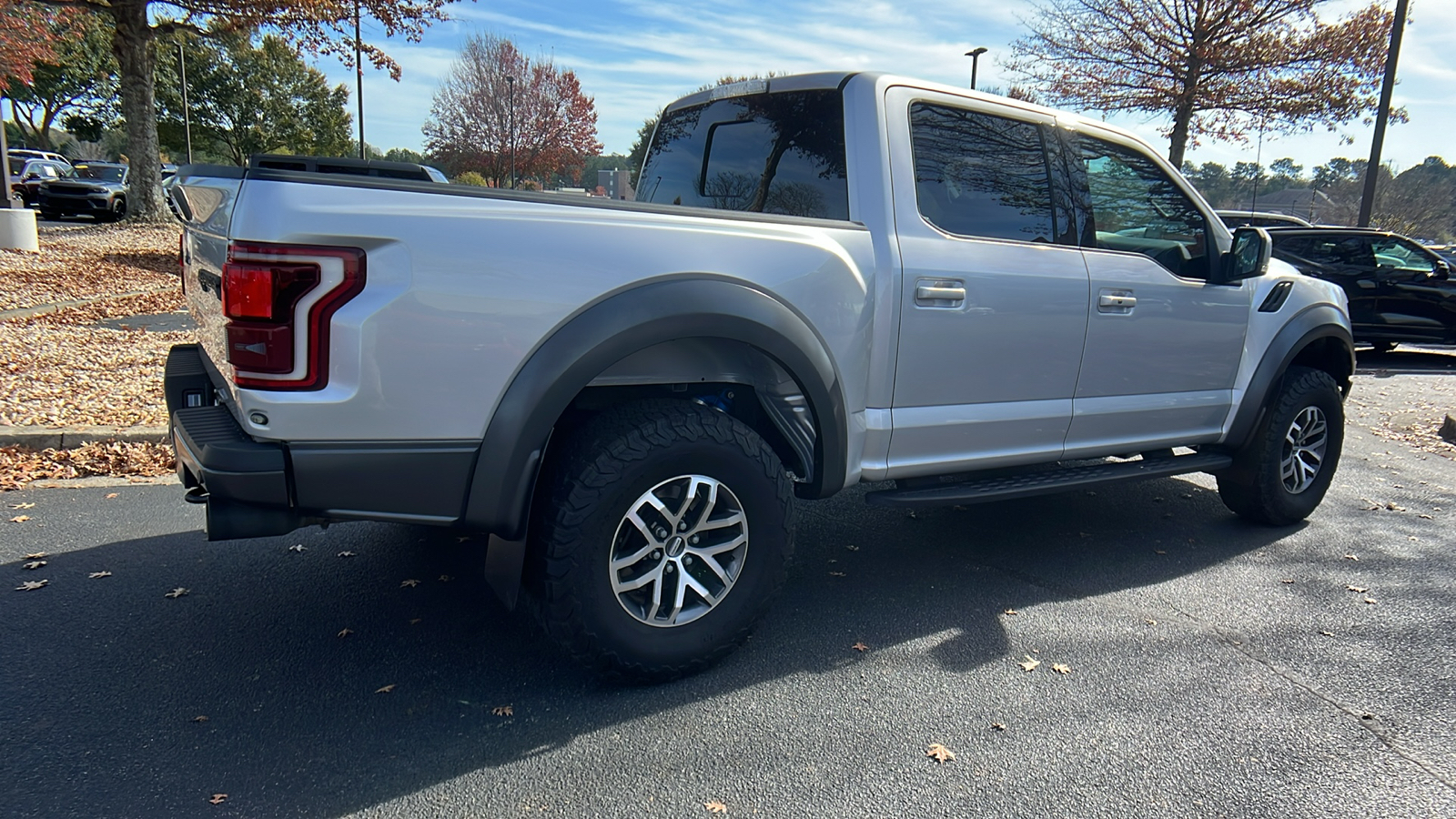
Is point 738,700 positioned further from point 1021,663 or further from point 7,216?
point 7,216

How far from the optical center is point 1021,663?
10.9 ft

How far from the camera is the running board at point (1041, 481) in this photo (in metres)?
3.50

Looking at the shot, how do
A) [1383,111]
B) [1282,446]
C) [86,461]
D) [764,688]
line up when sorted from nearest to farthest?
[764,688] → [1282,446] → [86,461] → [1383,111]

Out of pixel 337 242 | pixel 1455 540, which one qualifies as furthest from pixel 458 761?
pixel 1455 540

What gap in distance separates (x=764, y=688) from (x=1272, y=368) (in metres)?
3.29

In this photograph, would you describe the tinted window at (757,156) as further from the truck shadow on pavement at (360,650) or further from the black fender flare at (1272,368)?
the black fender flare at (1272,368)

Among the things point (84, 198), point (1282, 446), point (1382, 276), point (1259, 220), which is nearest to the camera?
point (1282, 446)

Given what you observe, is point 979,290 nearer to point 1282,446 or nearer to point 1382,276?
point 1282,446

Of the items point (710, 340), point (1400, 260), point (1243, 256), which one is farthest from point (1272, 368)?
point (1400, 260)

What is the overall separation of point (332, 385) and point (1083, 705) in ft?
8.29

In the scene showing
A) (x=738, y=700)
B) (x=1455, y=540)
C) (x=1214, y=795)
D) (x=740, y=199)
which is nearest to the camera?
(x=1214, y=795)

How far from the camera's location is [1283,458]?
4.90 metres

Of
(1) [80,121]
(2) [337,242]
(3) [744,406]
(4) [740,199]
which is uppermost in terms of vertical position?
(1) [80,121]

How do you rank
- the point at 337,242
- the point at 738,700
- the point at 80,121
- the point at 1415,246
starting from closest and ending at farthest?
the point at 337,242
the point at 738,700
the point at 1415,246
the point at 80,121
